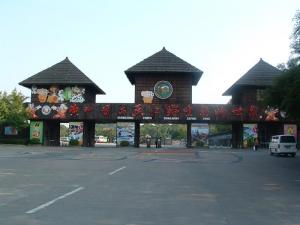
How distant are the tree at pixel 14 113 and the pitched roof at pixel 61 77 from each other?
2.86 m

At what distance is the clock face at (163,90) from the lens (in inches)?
2388

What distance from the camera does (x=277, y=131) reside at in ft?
197

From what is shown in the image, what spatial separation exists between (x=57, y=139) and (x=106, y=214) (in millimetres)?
55277

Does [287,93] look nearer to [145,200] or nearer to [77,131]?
[145,200]

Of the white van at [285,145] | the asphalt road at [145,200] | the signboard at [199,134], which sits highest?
the signboard at [199,134]

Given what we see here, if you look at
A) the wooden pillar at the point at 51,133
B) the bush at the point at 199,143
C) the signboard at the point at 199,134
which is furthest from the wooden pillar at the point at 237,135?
the wooden pillar at the point at 51,133

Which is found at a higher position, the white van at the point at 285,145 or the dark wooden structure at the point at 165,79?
the dark wooden structure at the point at 165,79

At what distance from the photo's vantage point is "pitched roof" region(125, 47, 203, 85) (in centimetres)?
5981

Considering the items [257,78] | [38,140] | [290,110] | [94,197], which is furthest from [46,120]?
[94,197]

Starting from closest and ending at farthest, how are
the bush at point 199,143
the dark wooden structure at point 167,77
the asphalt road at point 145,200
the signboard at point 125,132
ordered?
the asphalt road at point 145,200
the signboard at point 125,132
the dark wooden structure at point 167,77
the bush at point 199,143

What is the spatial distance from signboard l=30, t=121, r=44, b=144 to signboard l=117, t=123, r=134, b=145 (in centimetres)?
894

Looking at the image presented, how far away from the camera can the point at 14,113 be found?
5734 centimetres

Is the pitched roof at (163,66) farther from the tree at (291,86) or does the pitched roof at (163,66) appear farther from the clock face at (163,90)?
the tree at (291,86)

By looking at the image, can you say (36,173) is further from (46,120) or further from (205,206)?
(46,120)
